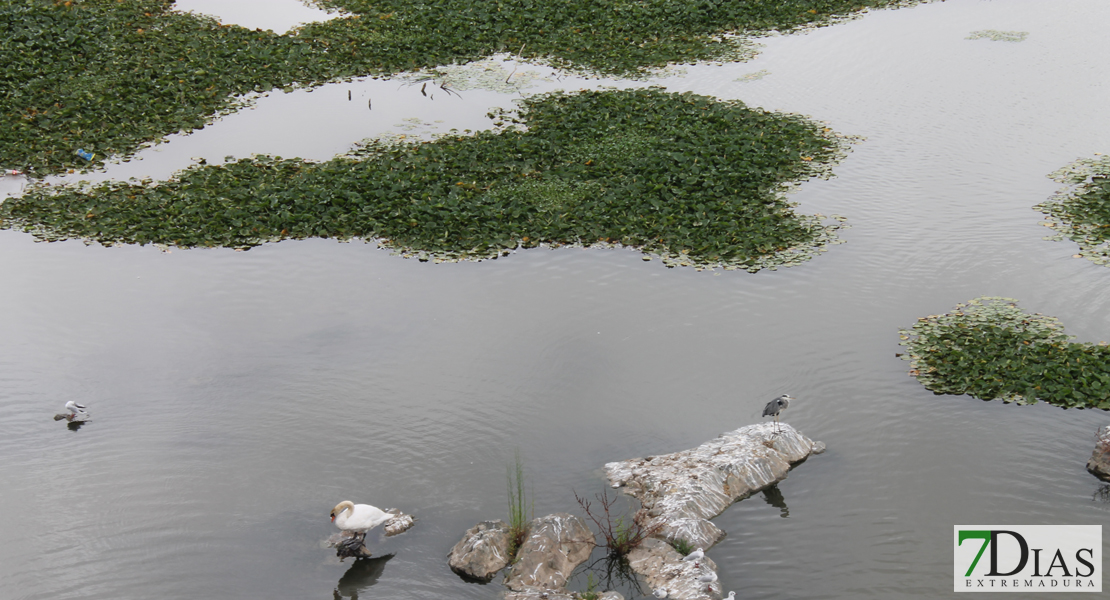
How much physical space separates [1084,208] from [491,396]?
14.9m

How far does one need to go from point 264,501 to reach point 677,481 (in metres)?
6.10

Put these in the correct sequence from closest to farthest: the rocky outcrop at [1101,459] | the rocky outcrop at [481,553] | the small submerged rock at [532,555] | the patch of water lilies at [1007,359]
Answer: the small submerged rock at [532,555] < the rocky outcrop at [481,553] < the rocky outcrop at [1101,459] < the patch of water lilies at [1007,359]

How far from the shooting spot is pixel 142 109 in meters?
26.7

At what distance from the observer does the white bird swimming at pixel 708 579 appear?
11.7 meters

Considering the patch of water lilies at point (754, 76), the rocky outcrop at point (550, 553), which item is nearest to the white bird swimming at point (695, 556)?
the rocky outcrop at point (550, 553)

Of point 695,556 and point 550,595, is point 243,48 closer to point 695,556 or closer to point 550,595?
point 550,595

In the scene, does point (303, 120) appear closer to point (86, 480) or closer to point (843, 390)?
point (86, 480)

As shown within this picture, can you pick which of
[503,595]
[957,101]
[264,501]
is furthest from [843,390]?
[957,101]

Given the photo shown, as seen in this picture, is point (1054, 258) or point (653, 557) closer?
point (653, 557)

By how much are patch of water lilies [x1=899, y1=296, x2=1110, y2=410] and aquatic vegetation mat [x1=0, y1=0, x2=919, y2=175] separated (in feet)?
53.0

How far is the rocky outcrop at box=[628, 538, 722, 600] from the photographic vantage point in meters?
11.7

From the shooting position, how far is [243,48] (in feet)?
101

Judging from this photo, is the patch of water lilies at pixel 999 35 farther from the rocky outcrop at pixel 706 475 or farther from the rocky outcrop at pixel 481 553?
the rocky outcrop at pixel 481 553

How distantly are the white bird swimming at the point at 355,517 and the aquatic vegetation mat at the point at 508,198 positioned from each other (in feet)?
28.7
